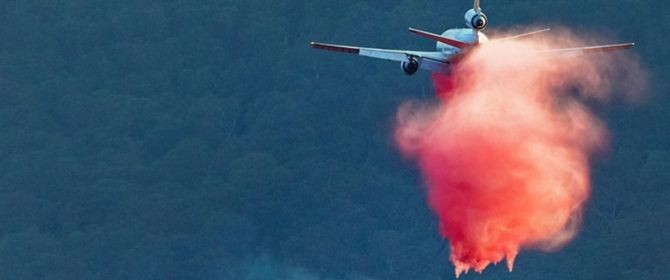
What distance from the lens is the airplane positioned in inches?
4348

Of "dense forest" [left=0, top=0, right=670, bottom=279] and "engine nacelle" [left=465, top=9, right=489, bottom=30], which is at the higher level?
"engine nacelle" [left=465, top=9, right=489, bottom=30]

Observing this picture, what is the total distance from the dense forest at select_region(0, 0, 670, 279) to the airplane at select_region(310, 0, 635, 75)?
1678 inches

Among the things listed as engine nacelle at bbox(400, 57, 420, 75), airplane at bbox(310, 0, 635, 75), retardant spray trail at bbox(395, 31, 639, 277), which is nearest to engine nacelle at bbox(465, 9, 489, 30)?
airplane at bbox(310, 0, 635, 75)

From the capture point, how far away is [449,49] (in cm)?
11350

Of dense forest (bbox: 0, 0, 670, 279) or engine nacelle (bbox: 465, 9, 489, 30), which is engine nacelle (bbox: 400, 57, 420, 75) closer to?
engine nacelle (bbox: 465, 9, 489, 30)

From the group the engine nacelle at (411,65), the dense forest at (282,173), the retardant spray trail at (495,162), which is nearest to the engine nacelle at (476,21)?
the retardant spray trail at (495,162)

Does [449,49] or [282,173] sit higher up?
[449,49]

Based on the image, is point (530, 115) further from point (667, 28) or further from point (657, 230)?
point (667, 28)

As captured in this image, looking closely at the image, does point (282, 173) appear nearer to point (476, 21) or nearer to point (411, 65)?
point (411, 65)

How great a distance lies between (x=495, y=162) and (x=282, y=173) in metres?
62.1

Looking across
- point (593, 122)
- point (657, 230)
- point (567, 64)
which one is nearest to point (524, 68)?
point (567, 64)

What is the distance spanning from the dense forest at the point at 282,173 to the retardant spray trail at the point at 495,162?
3356 cm

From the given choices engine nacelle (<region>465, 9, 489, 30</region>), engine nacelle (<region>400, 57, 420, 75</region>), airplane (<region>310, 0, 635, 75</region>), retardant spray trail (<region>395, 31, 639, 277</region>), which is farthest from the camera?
retardant spray trail (<region>395, 31, 639, 277</region>)

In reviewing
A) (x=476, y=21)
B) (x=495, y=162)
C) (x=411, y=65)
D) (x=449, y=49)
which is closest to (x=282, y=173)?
(x=495, y=162)
